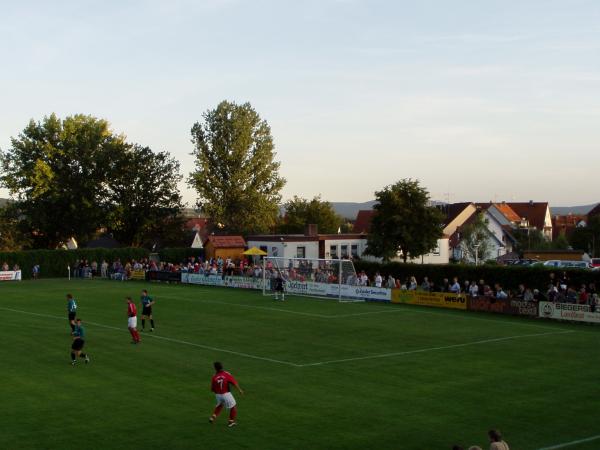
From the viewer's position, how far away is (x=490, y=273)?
48.8 m

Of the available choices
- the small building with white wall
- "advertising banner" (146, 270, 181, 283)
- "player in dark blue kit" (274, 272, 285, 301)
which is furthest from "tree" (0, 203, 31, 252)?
"player in dark blue kit" (274, 272, 285, 301)

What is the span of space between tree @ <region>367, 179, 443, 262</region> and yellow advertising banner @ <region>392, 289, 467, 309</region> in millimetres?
19900

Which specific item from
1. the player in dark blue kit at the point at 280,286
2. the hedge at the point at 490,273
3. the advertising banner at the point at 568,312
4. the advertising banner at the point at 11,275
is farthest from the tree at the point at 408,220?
the advertising banner at the point at 11,275

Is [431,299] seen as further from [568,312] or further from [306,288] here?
[306,288]

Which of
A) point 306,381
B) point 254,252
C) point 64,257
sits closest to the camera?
point 306,381

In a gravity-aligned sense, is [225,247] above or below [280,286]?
above

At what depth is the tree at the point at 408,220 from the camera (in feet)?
217

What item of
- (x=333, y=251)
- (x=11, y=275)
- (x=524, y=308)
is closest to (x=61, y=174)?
(x=11, y=275)

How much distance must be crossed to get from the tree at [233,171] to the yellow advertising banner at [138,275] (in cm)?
2218

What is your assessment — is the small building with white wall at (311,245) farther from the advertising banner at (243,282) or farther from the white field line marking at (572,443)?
the white field line marking at (572,443)

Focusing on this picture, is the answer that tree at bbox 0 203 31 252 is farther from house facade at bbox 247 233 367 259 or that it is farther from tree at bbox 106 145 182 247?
house facade at bbox 247 233 367 259

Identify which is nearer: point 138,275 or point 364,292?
point 364,292

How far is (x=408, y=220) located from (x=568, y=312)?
28906mm

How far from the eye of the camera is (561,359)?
1065 inches
